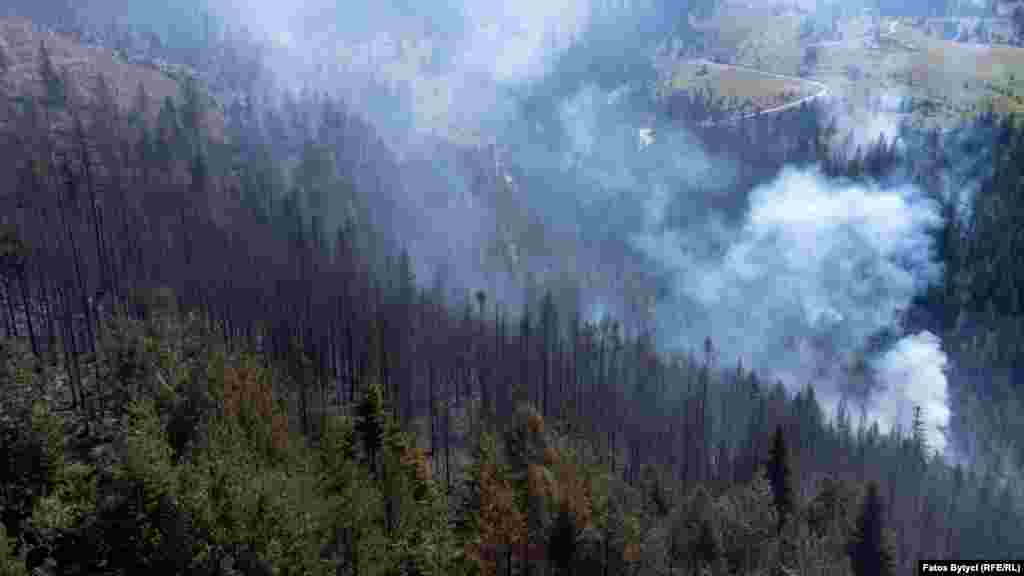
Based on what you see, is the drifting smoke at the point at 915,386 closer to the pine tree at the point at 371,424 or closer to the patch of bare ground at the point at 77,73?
the pine tree at the point at 371,424

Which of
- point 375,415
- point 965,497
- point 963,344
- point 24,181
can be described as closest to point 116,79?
point 24,181

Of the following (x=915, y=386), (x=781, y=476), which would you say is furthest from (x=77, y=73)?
(x=915, y=386)

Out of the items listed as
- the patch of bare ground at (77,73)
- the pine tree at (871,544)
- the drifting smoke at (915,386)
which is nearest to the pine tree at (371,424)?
the pine tree at (871,544)

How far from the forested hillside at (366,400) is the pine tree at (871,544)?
0.24m

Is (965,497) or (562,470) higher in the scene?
(562,470)

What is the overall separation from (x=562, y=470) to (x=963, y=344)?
14574 cm

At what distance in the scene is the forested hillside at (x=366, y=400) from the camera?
4188cm

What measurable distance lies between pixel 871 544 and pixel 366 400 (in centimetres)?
4529

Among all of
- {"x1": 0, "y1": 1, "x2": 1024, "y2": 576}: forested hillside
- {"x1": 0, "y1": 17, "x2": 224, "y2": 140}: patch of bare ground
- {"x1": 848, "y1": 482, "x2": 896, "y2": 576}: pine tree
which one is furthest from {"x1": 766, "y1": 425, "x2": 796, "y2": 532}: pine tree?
{"x1": 0, "y1": 17, "x2": 224, "y2": 140}: patch of bare ground

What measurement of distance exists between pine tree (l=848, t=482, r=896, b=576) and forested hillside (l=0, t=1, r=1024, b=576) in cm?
24

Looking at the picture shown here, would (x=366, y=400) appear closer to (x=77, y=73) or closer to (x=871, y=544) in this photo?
(x=871, y=544)

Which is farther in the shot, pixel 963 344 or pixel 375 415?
pixel 963 344

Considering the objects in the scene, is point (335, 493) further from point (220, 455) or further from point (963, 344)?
point (963, 344)

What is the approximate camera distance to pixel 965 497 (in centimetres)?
12381
